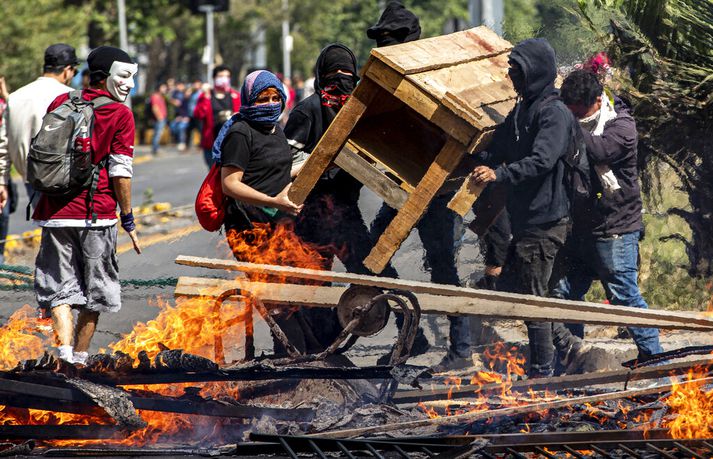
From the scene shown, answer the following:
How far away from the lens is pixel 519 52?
612 centimetres

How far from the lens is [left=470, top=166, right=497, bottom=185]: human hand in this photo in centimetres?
600

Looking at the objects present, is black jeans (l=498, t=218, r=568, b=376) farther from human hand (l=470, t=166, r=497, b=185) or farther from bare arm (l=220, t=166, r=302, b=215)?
bare arm (l=220, t=166, r=302, b=215)

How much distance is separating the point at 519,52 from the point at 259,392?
2217 mm

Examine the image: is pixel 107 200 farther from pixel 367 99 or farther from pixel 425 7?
pixel 425 7

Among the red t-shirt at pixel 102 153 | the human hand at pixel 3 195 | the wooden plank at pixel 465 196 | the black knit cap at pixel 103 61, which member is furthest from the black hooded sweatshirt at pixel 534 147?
the human hand at pixel 3 195

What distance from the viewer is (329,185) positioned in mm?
6680

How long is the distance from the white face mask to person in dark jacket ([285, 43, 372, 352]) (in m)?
0.96

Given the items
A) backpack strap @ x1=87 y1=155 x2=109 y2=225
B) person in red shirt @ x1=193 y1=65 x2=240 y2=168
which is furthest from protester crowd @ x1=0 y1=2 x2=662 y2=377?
person in red shirt @ x1=193 y1=65 x2=240 y2=168

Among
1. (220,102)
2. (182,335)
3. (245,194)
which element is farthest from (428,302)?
(220,102)

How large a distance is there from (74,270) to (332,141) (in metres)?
1.54

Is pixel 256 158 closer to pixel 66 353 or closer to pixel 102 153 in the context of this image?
pixel 102 153

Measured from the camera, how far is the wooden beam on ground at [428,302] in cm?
581

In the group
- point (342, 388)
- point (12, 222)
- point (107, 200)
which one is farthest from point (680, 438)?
point (12, 222)

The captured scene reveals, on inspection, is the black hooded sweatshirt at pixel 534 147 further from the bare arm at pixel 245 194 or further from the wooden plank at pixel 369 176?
the bare arm at pixel 245 194
